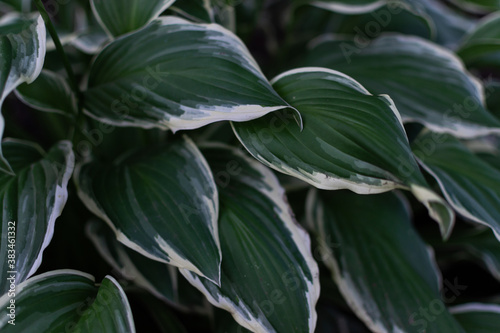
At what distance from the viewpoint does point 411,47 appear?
2.84 feet

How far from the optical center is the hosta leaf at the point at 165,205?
58 centimetres

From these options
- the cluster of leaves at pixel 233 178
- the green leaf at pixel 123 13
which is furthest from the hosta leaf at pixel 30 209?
the green leaf at pixel 123 13

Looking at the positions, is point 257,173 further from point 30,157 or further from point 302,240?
point 30,157

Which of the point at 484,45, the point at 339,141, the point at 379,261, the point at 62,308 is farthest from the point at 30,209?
the point at 484,45

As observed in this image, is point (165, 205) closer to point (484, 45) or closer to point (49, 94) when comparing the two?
point (49, 94)

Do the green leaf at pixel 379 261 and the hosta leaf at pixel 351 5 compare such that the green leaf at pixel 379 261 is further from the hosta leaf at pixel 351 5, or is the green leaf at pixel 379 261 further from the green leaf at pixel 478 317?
the hosta leaf at pixel 351 5

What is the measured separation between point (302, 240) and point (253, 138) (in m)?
0.16

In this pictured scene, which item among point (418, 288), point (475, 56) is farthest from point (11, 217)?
point (475, 56)

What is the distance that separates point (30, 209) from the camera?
0.59m

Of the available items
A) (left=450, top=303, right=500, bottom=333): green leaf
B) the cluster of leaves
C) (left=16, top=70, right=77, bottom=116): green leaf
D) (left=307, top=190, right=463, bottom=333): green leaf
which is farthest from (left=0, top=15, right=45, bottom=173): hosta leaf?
(left=450, top=303, right=500, bottom=333): green leaf

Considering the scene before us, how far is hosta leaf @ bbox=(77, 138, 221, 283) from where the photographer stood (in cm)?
58

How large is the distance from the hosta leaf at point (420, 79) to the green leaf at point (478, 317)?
295mm

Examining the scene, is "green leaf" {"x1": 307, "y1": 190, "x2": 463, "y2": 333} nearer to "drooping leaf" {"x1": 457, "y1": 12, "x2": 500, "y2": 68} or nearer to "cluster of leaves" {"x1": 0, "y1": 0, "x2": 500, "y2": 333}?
"cluster of leaves" {"x1": 0, "y1": 0, "x2": 500, "y2": 333}

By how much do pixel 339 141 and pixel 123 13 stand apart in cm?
42
